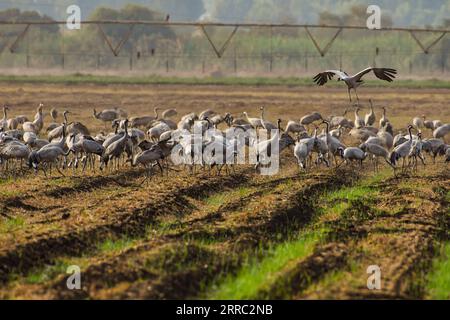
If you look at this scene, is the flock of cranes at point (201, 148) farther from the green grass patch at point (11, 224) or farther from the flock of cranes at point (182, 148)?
the green grass patch at point (11, 224)

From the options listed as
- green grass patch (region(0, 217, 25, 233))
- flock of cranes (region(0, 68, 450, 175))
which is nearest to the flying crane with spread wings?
flock of cranes (region(0, 68, 450, 175))

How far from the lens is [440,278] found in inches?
444

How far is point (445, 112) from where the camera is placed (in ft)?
125

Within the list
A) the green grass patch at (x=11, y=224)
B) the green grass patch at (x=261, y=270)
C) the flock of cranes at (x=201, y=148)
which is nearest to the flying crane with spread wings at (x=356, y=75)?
the flock of cranes at (x=201, y=148)

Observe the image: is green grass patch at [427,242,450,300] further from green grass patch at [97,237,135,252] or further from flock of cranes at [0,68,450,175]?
flock of cranes at [0,68,450,175]

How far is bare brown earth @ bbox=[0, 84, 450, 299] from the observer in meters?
10.6

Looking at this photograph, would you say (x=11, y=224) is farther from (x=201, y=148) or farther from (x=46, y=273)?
(x=201, y=148)

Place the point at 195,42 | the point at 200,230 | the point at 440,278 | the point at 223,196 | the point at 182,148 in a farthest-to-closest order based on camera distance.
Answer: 1. the point at 195,42
2. the point at 182,148
3. the point at 223,196
4. the point at 200,230
5. the point at 440,278

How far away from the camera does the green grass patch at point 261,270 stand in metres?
10.3

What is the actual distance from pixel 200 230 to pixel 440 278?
335cm

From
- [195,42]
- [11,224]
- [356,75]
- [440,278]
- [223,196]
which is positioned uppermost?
[195,42]

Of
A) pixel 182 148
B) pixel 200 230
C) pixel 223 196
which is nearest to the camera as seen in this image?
pixel 200 230

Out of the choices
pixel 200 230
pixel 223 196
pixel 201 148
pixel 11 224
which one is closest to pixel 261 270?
pixel 200 230
